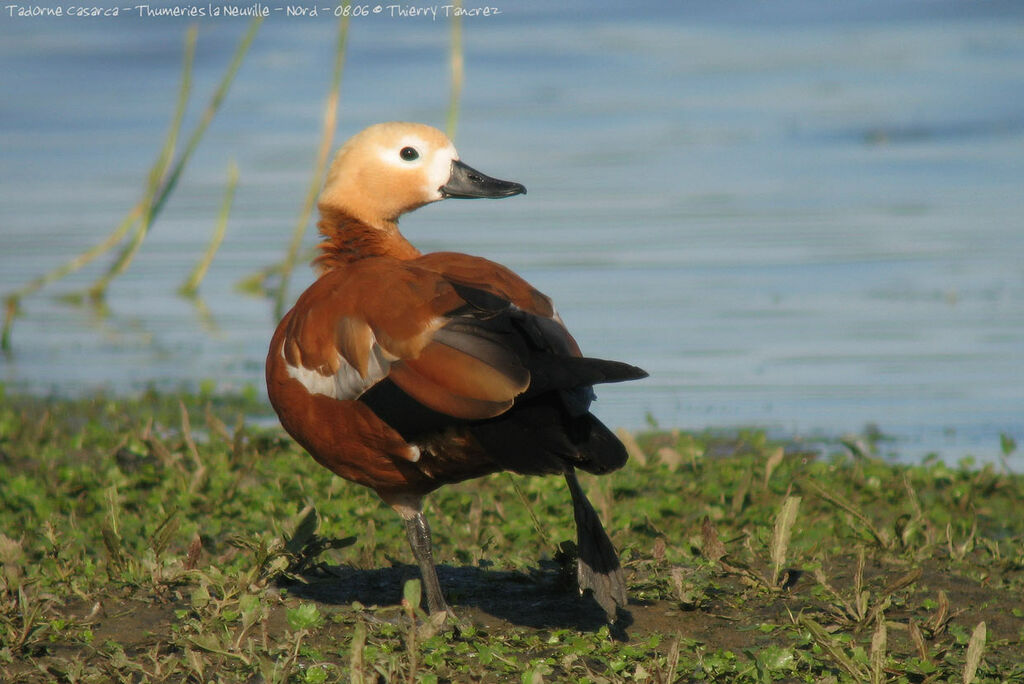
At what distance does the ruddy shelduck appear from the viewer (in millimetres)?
3465

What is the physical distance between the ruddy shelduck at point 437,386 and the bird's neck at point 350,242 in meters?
0.21

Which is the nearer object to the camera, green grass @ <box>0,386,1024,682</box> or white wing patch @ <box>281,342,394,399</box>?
green grass @ <box>0,386,1024,682</box>

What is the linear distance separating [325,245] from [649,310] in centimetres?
430

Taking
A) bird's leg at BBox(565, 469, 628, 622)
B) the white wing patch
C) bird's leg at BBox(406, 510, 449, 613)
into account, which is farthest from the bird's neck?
bird's leg at BBox(565, 469, 628, 622)

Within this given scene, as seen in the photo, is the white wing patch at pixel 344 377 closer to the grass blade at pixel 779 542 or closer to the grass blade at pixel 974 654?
the grass blade at pixel 779 542

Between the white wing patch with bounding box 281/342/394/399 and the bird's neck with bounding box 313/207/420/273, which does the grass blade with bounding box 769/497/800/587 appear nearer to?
the white wing patch with bounding box 281/342/394/399

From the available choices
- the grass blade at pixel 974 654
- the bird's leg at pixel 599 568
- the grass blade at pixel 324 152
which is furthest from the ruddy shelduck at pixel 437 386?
the grass blade at pixel 324 152

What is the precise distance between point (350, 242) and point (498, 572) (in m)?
1.20

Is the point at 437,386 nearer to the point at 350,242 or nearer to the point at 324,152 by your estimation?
the point at 350,242

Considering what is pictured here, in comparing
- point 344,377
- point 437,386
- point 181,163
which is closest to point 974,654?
A: point 437,386

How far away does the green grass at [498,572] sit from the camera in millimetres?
3561

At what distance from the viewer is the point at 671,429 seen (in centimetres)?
677

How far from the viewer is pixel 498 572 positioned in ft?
14.6

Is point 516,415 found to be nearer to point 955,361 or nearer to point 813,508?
point 813,508
